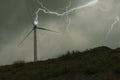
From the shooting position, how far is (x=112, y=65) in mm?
23094

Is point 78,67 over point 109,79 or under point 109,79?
over

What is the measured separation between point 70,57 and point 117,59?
38.4 ft

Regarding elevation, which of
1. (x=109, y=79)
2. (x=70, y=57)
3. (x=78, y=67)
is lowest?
(x=109, y=79)

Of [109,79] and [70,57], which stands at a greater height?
[70,57]

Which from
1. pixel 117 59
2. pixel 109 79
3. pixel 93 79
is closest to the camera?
pixel 109 79

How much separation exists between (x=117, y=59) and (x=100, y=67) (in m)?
3.89

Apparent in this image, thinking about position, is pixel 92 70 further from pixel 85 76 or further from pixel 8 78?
pixel 8 78

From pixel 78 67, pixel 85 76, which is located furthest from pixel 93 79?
pixel 78 67

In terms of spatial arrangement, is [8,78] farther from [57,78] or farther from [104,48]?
[104,48]

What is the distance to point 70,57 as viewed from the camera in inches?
1474

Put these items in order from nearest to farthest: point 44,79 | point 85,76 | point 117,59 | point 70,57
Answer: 1. point 85,76
2. point 44,79
3. point 117,59
4. point 70,57

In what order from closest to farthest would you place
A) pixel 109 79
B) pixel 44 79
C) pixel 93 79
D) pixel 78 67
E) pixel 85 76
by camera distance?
pixel 109 79
pixel 93 79
pixel 85 76
pixel 44 79
pixel 78 67

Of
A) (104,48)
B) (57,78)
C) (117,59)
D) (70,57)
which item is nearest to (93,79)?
(57,78)

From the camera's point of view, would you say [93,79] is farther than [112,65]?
No
